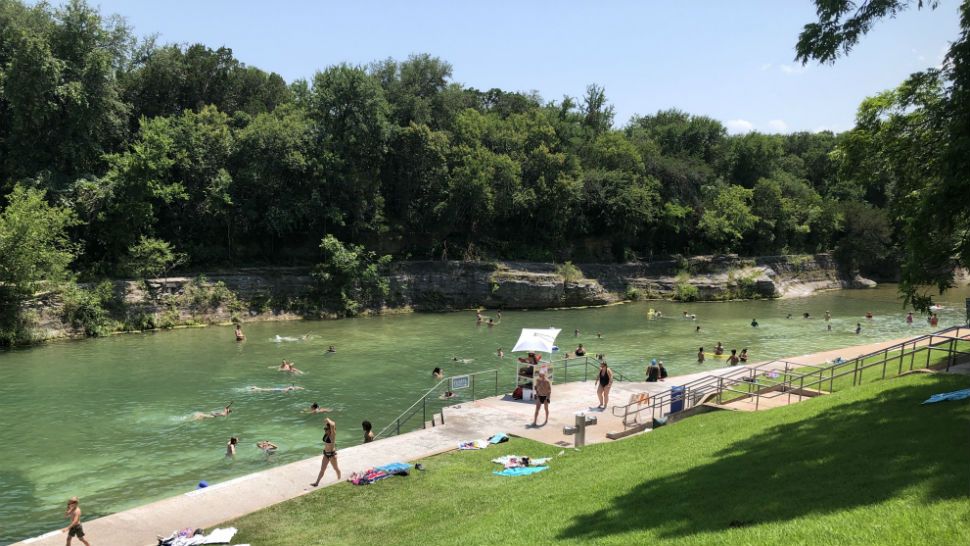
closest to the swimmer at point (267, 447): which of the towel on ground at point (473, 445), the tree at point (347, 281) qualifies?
the towel on ground at point (473, 445)

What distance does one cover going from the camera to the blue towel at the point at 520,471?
54.0 feet

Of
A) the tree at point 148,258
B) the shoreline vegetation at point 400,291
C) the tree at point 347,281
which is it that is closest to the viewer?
the shoreline vegetation at point 400,291

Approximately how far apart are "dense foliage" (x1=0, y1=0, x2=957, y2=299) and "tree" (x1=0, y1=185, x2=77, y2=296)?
539 cm

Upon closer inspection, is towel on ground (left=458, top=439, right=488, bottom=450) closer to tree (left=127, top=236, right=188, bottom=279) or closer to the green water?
the green water

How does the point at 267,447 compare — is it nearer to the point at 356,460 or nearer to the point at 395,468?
the point at 356,460

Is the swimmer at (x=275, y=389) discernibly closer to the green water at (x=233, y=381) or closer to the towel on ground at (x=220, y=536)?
the green water at (x=233, y=381)

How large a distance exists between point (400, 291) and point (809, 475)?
4937cm

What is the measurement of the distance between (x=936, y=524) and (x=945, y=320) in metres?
55.2

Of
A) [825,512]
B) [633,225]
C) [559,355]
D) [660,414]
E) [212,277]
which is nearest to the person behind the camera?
[825,512]

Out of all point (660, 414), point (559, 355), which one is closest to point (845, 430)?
point (660, 414)

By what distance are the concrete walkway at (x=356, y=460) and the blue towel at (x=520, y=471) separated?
255cm

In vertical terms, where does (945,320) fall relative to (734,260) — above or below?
below

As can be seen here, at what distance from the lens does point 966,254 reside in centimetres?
1388

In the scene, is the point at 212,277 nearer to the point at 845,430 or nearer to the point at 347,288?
the point at 347,288
